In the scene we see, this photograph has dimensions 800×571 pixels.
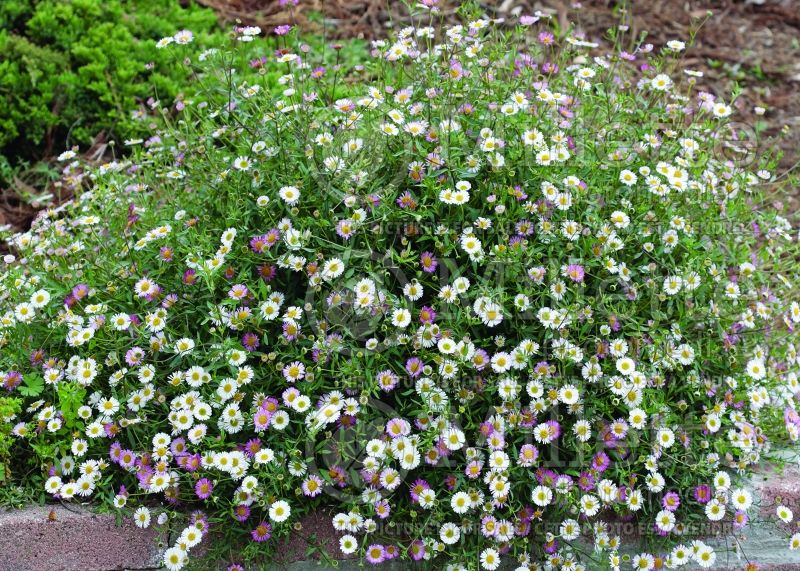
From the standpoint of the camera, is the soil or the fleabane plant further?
the soil

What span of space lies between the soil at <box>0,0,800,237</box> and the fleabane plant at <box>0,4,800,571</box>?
2.10 meters

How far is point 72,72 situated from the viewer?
4.48 m

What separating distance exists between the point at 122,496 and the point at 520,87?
1.97 metres

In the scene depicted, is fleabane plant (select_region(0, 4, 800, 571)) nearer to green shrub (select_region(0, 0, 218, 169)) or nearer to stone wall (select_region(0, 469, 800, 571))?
stone wall (select_region(0, 469, 800, 571))

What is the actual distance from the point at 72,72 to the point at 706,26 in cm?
401

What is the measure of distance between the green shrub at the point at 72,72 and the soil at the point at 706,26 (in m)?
0.73

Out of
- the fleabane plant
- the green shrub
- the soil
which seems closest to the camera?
the fleabane plant

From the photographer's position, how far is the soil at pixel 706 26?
4.94 m

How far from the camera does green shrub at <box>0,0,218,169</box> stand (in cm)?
430

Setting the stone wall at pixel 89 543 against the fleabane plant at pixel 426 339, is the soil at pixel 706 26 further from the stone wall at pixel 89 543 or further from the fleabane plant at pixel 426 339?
the stone wall at pixel 89 543

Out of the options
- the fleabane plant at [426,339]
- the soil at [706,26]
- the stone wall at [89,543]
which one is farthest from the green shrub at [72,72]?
the stone wall at [89,543]

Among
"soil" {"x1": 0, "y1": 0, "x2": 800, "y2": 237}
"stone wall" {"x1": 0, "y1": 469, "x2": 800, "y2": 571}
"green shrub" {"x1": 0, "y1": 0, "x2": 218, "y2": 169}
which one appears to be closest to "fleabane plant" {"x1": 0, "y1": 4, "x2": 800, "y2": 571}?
"stone wall" {"x1": 0, "y1": 469, "x2": 800, "y2": 571}

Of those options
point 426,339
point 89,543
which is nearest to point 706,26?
point 426,339

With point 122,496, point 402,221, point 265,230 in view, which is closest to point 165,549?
point 122,496
